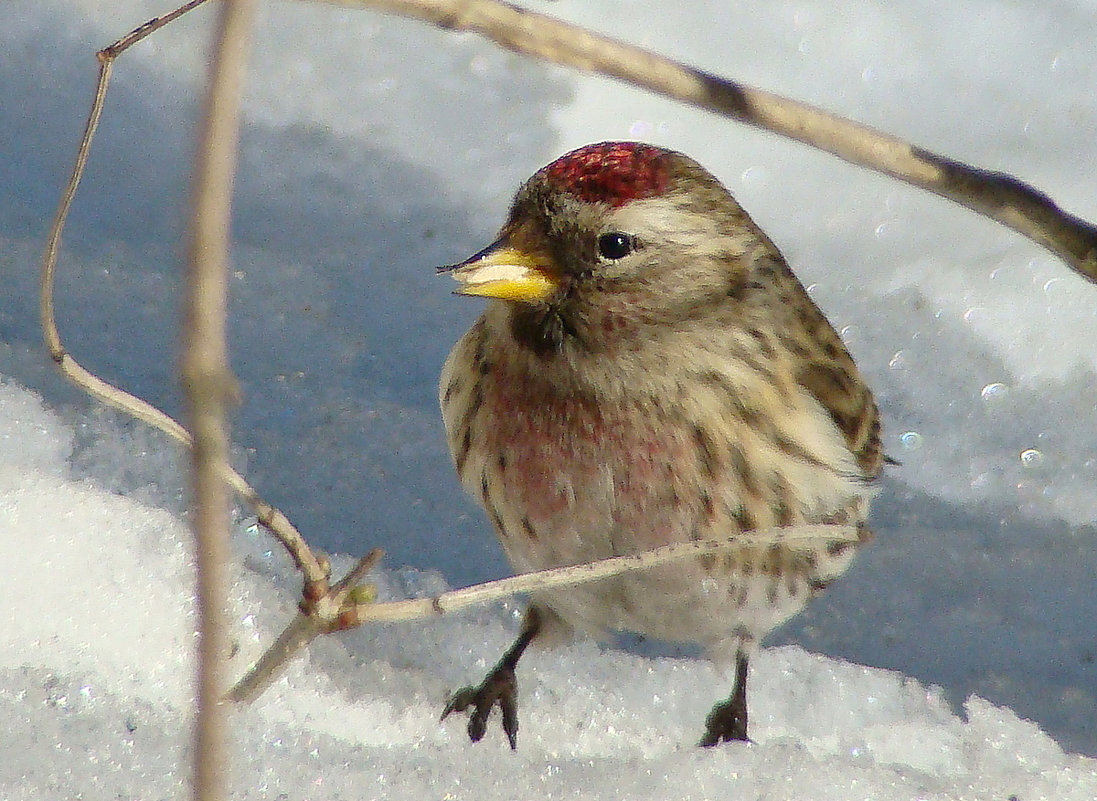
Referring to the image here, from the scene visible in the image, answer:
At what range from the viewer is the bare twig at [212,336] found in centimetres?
80

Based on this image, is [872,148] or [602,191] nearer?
[872,148]

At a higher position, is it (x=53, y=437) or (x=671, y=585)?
(x=671, y=585)

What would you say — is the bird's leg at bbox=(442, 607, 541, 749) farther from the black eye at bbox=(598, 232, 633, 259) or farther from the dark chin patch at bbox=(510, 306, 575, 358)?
the black eye at bbox=(598, 232, 633, 259)

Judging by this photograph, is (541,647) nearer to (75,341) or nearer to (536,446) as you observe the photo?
(536,446)

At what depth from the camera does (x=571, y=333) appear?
2117mm

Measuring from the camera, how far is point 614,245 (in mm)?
2084

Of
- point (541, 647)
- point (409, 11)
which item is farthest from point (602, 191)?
point (541, 647)

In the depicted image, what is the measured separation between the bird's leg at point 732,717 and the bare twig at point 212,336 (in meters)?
1.61

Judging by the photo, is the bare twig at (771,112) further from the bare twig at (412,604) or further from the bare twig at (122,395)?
the bare twig at (412,604)

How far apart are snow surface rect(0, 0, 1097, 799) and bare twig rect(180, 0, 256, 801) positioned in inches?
46.7

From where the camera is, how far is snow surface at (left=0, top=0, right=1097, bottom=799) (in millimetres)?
2246

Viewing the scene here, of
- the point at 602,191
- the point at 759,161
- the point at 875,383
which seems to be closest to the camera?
the point at 602,191

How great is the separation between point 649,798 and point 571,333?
2.21 ft

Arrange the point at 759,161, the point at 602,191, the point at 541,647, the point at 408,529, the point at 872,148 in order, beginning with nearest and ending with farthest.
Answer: the point at 872,148, the point at 602,191, the point at 541,647, the point at 408,529, the point at 759,161
